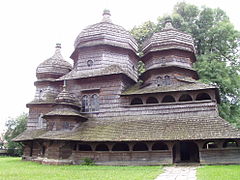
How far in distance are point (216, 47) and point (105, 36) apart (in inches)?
441

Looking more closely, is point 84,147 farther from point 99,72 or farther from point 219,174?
point 219,174

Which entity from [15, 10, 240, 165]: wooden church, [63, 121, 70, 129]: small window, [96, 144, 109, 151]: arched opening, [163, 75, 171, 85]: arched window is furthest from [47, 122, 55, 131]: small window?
[163, 75, 171, 85]: arched window

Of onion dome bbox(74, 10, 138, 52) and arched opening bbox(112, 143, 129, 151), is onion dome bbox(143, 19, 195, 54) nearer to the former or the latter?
onion dome bbox(74, 10, 138, 52)

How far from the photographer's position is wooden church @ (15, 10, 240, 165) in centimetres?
1372

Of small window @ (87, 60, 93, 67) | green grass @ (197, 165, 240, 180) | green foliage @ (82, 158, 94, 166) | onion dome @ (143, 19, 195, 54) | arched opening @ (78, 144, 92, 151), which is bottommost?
green foliage @ (82, 158, 94, 166)

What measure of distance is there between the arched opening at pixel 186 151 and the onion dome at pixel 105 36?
28.1 ft

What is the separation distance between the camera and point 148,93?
51.8 ft

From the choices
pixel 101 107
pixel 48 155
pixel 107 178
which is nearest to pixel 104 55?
pixel 101 107

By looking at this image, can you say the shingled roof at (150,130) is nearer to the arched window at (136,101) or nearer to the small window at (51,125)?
the small window at (51,125)

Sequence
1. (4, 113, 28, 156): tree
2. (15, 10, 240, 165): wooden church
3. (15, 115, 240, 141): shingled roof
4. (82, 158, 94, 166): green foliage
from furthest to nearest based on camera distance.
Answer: (4, 113, 28, 156): tree < (82, 158, 94, 166): green foliage < (15, 10, 240, 165): wooden church < (15, 115, 240, 141): shingled roof

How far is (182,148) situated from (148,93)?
14.9 feet

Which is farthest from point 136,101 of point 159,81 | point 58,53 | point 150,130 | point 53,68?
point 58,53

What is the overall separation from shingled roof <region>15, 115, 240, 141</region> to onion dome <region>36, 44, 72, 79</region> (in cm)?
704

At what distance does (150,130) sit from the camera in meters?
14.2
